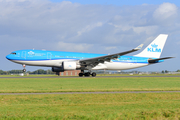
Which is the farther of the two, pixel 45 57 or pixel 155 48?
pixel 155 48

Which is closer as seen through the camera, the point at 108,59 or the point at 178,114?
the point at 178,114

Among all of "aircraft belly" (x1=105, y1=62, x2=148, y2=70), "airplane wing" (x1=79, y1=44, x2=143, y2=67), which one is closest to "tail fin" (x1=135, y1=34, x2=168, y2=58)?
"aircraft belly" (x1=105, y1=62, x2=148, y2=70)

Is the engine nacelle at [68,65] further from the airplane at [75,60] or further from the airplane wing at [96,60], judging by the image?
the airplane wing at [96,60]

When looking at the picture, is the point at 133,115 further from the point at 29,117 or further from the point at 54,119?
the point at 29,117

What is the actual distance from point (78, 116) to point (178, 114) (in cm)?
461

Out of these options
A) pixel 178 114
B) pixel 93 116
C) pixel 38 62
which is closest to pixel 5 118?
pixel 93 116

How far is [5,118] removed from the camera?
10023mm

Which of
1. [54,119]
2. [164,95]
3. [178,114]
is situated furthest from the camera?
[164,95]

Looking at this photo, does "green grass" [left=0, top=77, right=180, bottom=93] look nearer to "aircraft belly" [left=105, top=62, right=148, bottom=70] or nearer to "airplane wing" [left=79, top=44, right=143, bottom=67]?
"airplane wing" [left=79, top=44, right=143, bottom=67]

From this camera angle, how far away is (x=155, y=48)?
52.1 metres

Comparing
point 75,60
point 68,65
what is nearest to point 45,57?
point 68,65

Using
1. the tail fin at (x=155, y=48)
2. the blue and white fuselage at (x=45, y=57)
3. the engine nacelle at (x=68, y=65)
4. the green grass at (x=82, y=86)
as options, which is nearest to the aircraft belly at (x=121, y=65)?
the blue and white fuselage at (x=45, y=57)

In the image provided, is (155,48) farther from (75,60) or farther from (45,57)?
(45,57)

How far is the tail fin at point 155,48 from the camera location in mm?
51438
